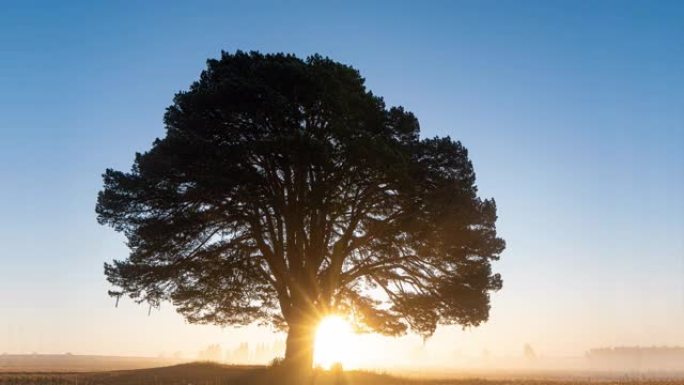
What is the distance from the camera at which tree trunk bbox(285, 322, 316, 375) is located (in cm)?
2478

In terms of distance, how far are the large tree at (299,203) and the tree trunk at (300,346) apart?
0.05 m

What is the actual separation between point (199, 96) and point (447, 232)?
12408 mm

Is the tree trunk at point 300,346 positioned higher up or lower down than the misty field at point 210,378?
higher up

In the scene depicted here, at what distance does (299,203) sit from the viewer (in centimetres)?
2477

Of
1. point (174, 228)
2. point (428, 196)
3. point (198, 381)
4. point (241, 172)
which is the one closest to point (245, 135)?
point (241, 172)

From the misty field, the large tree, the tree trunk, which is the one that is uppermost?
the large tree

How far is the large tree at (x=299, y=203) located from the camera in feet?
75.6

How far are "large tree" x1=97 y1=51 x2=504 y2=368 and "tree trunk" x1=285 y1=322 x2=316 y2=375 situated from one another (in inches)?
1.9

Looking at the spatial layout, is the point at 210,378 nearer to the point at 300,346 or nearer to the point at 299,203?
the point at 300,346

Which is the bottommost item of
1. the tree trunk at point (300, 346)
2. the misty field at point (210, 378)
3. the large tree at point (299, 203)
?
the misty field at point (210, 378)

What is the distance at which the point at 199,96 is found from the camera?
23609 millimetres

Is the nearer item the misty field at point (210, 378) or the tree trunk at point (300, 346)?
the misty field at point (210, 378)

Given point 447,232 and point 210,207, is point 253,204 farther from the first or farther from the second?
point 447,232

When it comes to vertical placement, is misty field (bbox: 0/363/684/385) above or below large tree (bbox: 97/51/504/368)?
below
